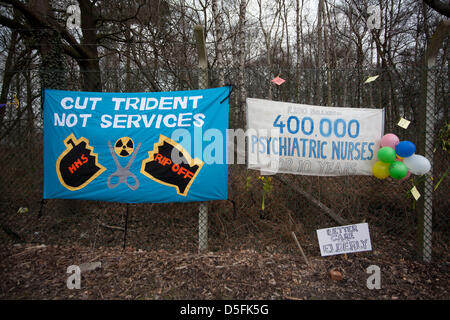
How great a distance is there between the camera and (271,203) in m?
3.78

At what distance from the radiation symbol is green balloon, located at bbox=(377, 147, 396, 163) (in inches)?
125

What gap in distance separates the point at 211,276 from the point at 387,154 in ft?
8.50

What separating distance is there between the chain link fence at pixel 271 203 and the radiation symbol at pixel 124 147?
116cm

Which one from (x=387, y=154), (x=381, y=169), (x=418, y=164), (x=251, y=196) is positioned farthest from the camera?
(x=251, y=196)

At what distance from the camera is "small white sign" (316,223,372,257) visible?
9.48 ft

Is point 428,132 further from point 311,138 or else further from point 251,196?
point 251,196

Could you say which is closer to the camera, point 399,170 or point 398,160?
point 399,170

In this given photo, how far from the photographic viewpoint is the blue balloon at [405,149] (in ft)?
8.99

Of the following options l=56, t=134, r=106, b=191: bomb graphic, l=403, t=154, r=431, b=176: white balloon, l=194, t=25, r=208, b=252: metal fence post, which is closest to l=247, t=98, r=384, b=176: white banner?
l=403, t=154, r=431, b=176: white balloon

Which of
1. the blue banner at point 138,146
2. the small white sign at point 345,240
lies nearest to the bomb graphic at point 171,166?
the blue banner at point 138,146

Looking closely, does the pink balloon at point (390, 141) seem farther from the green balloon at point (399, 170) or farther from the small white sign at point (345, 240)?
the small white sign at point (345, 240)

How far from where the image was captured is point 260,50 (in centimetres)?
1738

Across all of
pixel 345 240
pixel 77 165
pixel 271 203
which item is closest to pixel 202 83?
pixel 77 165

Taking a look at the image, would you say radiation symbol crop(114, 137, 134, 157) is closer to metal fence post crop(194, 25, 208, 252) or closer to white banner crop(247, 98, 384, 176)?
metal fence post crop(194, 25, 208, 252)
